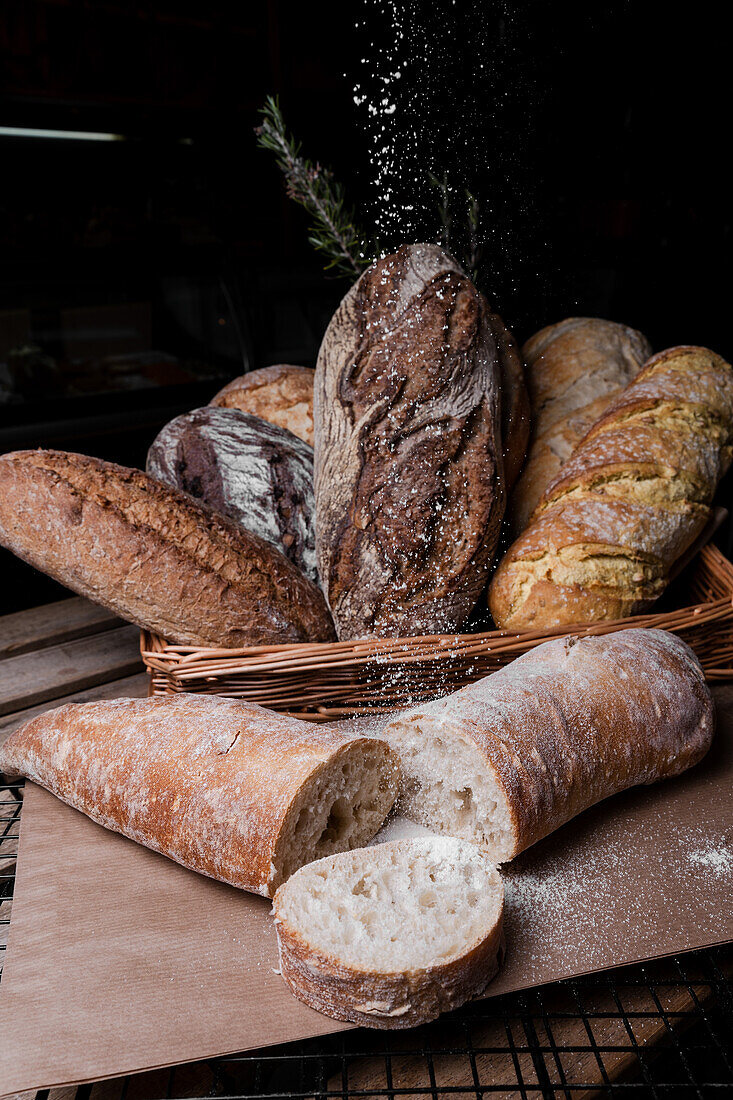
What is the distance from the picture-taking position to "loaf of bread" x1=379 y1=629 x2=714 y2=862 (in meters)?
1.10

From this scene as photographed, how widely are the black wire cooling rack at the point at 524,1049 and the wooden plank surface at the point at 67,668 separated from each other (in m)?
0.86

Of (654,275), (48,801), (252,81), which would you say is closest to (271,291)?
(252,81)

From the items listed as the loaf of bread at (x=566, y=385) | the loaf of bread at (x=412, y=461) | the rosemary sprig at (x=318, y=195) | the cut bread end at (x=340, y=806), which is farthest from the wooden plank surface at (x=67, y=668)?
the rosemary sprig at (x=318, y=195)

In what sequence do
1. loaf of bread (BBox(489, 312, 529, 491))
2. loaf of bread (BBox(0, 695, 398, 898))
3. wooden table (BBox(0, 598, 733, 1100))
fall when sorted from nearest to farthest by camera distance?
wooden table (BBox(0, 598, 733, 1100)) < loaf of bread (BBox(0, 695, 398, 898)) < loaf of bread (BBox(489, 312, 529, 491))

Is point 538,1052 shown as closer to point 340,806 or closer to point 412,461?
point 340,806

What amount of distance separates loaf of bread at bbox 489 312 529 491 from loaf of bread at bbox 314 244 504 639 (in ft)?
0.34

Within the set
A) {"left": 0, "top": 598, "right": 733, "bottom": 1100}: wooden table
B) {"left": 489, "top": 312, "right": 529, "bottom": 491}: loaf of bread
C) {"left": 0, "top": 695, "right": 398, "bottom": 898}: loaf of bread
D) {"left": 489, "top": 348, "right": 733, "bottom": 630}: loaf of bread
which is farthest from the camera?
{"left": 489, "top": 312, "right": 529, "bottom": 491}: loaf of bread

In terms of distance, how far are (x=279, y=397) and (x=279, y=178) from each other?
6.86 feet

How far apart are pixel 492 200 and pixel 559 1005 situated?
5.81 feet

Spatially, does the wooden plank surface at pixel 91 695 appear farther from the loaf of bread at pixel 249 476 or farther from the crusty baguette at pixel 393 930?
the crusty baguette at pixel 393 930

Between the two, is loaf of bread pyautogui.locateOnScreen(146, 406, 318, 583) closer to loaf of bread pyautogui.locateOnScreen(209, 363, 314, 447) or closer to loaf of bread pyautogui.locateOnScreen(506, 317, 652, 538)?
loaf of bread pyautogui.locateOnScreen(209, 363, 314, 447)

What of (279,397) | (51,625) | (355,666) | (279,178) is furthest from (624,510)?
(279,178)

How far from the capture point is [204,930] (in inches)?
40.6

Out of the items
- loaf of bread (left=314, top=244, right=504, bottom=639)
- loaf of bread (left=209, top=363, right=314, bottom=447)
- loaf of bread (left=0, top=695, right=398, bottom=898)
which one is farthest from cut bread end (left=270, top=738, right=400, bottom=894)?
loaf of bread (left=209, top=363, right=314, bottom=447)
